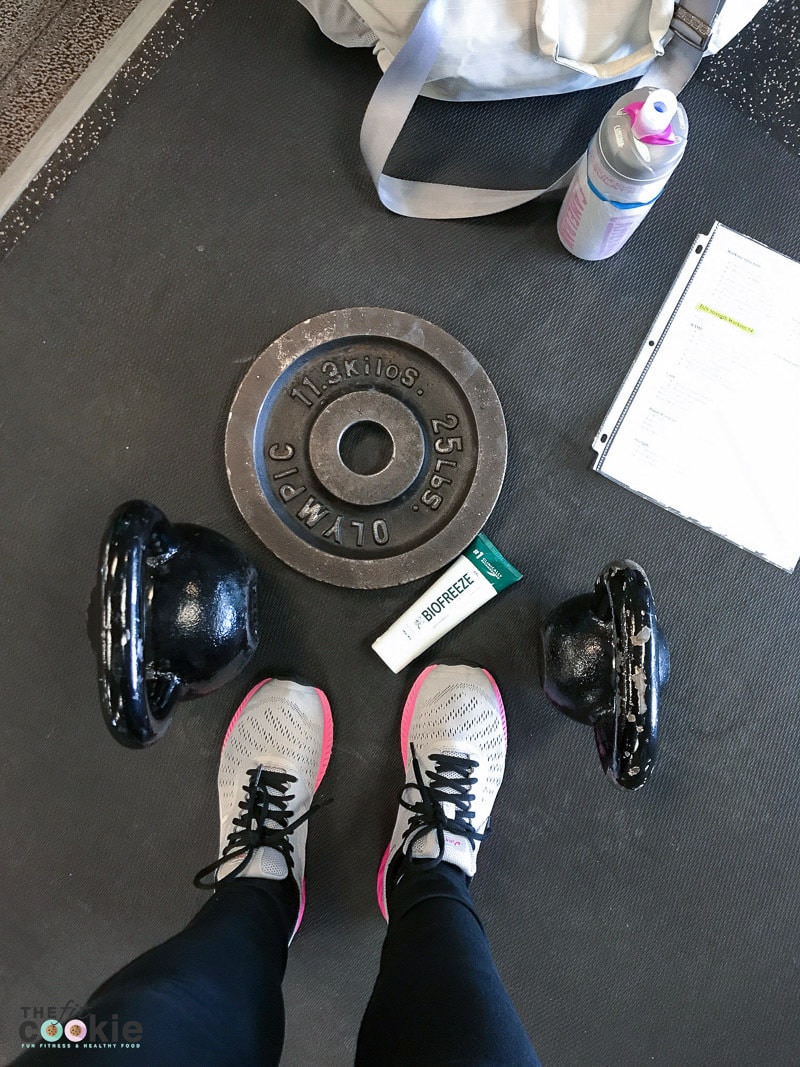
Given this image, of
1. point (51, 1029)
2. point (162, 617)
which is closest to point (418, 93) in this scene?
point (162, 617)

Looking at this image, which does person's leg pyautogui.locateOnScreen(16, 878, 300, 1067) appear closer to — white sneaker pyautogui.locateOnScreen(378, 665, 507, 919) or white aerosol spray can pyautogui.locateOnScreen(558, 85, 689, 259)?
white sneaker pyautogui.locateOnScreen(378, 665, 507, 919)

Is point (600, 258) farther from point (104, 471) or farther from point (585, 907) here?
point (585, 907)

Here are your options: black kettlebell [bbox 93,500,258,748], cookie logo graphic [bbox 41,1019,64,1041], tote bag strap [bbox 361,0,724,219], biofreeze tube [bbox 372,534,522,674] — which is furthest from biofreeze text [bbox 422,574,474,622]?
cookie logo graphic [bbox 41,1019,64,1041]

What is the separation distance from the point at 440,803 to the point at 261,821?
0.70 ft

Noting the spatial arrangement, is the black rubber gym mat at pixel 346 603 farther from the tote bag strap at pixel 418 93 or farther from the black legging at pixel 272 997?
the black legging at pixel 272 997

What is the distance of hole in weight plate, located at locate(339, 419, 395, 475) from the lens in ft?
2.89

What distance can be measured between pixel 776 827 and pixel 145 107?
1.22 meters

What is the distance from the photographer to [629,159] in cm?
68

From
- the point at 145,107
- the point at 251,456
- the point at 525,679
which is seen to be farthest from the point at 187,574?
the point at 145,107

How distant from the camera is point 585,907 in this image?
89 centimetres

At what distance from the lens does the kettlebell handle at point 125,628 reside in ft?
1.86

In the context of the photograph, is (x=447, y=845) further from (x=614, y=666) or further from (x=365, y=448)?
(x=365, y=448)

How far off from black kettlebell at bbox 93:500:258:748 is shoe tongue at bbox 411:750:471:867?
300mm

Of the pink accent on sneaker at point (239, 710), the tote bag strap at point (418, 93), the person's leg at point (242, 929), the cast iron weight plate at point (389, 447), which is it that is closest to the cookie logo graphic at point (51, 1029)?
the person's leg at point (242, 929)
